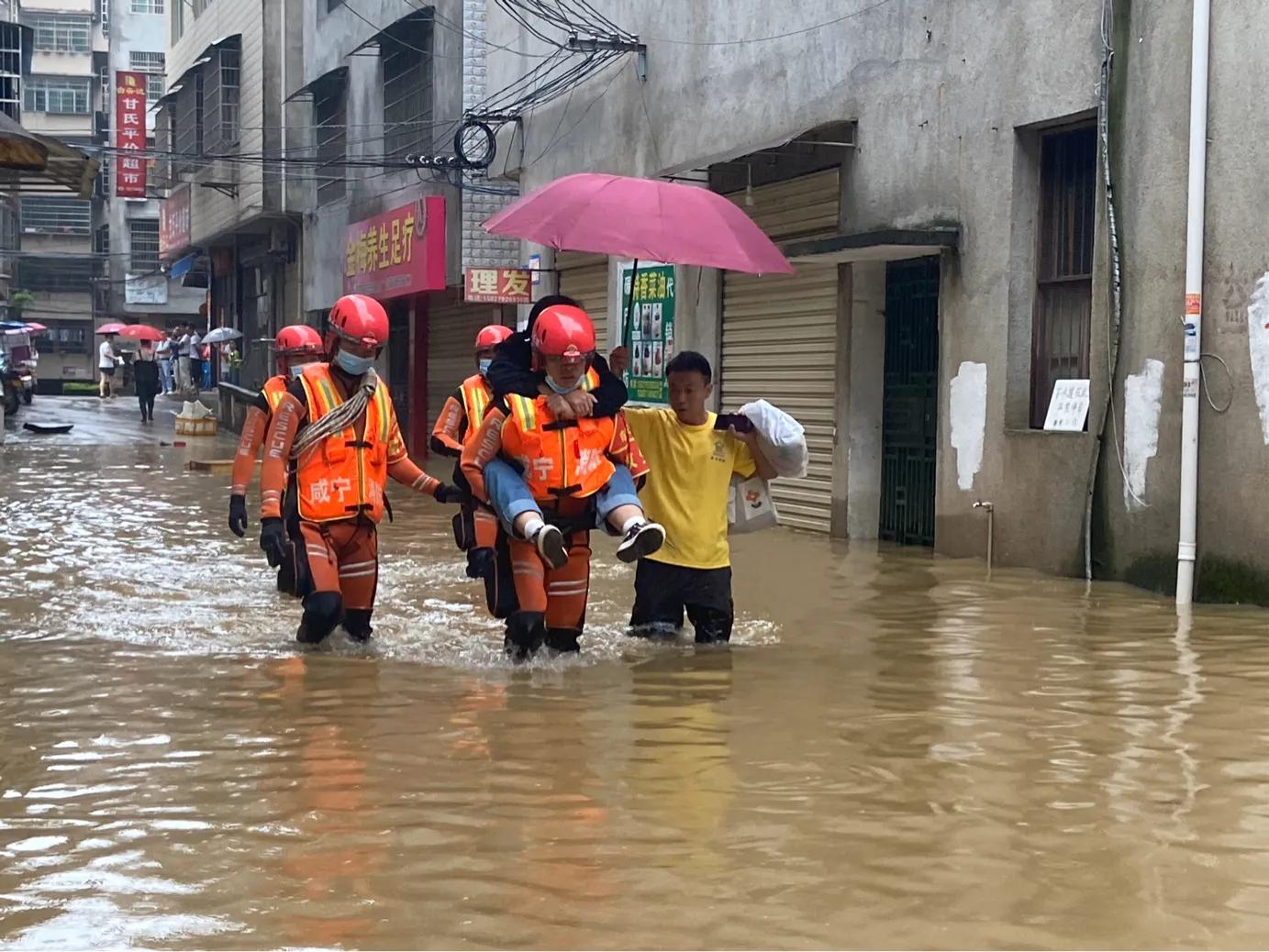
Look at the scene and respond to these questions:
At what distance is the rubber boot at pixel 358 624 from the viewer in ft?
26.5

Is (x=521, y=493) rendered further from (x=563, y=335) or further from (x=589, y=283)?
(x=589, y=283)

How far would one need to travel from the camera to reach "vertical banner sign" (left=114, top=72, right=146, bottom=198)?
38.7 meters

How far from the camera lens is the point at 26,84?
63.6 metres

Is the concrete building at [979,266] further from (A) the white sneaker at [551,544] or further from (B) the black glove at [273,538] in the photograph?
(B) the black glove at [273,538]

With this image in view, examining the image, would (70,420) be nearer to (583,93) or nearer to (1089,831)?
(583,93)

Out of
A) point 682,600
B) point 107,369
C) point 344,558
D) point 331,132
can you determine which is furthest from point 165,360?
point 682,600

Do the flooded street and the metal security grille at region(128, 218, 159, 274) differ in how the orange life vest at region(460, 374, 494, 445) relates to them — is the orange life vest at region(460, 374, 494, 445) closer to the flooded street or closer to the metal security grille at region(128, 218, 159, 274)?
the flooded street

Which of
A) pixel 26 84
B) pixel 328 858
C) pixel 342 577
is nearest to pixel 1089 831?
pixel 328 858

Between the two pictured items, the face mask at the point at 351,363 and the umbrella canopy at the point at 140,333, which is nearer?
the face mask at the point at 351,363

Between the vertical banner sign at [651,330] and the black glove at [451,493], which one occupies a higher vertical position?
the vertical banner sign at [651,330]

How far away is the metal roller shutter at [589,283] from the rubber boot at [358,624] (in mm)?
11493

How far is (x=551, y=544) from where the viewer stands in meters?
6.71

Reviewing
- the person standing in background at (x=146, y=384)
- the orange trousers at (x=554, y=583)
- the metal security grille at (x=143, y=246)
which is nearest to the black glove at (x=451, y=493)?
the orange trousers at (x=554, y=583)

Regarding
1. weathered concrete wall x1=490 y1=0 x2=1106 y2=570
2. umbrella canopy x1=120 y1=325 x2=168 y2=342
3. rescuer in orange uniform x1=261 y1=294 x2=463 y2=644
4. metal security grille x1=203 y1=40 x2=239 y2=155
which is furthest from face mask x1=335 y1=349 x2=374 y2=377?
umbrella canopy x1=120 y1=325 x2=168 y2=342
